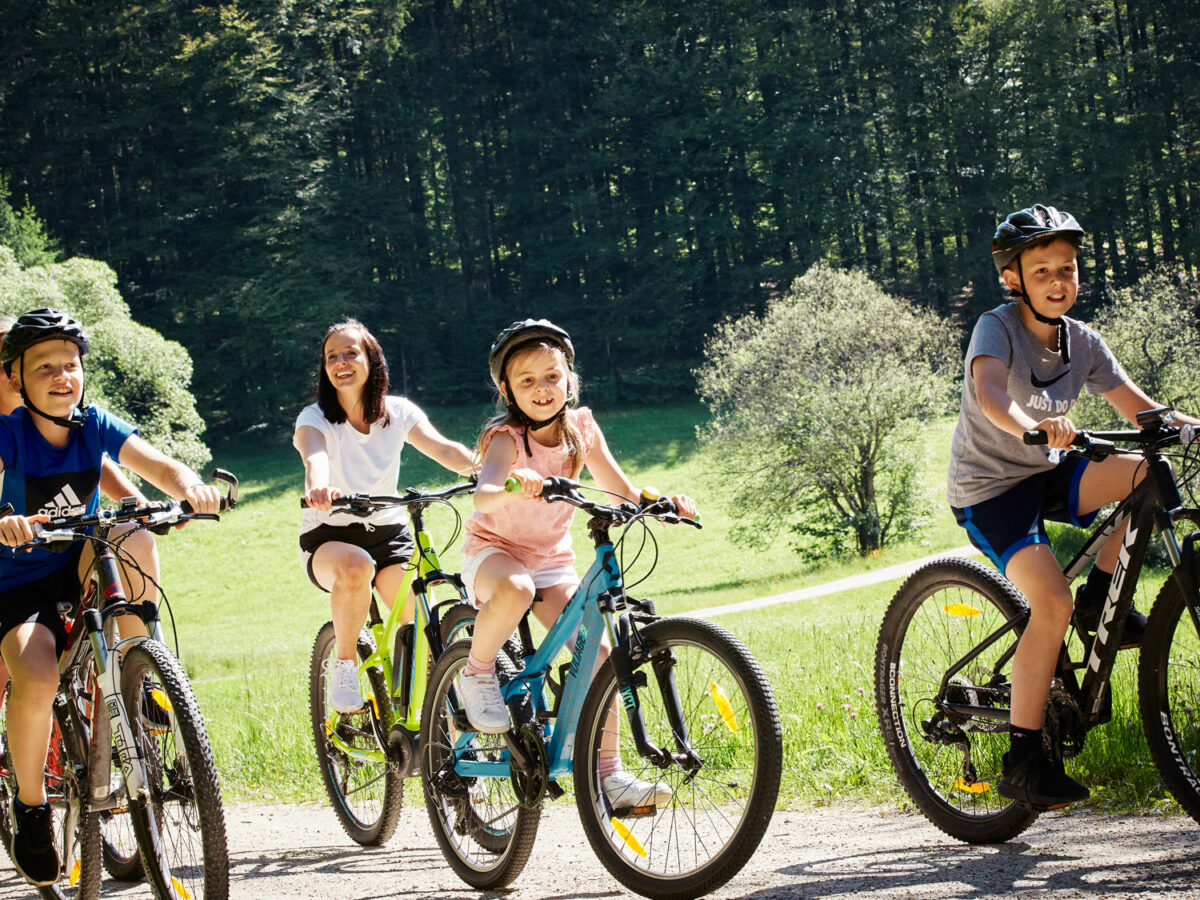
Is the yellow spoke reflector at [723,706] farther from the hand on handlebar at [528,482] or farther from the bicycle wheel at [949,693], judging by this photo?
the bicycle wheel at [949,693]

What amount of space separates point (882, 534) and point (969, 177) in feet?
107

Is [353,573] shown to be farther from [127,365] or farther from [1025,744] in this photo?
[127,365]

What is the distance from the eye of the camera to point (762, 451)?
35.5 m

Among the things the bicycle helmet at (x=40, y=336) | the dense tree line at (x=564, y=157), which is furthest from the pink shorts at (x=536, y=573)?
the dense tree line at (x=564, y=157)

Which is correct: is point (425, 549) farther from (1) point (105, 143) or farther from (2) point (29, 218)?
(1) point (105, 143)

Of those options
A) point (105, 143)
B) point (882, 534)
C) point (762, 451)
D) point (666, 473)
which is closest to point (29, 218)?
point (105, 143)

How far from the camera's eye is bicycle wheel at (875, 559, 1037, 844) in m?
4.32

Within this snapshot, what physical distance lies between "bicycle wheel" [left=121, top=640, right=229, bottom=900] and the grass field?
2590 mm

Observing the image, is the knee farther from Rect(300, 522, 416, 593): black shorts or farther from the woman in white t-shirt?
Rect(300, 522, 416, 593): black shorts

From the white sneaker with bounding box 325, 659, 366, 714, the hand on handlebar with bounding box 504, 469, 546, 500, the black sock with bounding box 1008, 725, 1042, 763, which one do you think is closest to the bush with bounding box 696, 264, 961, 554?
the white sneaker with bounding box 325, 659, 366, 714

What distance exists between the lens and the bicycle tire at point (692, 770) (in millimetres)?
3590

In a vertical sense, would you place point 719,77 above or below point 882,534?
above

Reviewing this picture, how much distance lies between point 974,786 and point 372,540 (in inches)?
112

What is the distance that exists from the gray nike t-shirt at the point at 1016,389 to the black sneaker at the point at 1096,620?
461 millimetres
